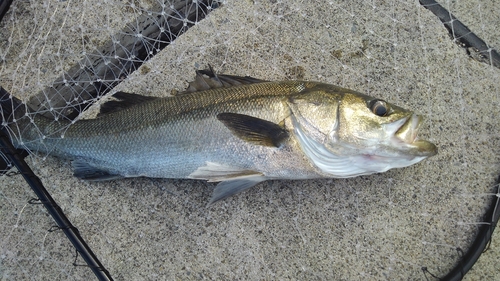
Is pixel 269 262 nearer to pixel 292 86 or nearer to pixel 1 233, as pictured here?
pixel 292 86

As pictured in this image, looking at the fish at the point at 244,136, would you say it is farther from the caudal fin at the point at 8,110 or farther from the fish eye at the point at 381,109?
the caudal fin at the point at 8,110

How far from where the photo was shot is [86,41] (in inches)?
95.0

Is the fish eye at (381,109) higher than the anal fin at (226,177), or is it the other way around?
the fish eye at (381,109)

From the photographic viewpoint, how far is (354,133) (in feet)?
6.02

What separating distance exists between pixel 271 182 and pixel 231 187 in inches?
14.0

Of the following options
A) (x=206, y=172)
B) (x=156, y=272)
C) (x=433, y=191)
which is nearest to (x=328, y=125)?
(x=206, y=172)

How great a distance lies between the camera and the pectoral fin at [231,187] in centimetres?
200

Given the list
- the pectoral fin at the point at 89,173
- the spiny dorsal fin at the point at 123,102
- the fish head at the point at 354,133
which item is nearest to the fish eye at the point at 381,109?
the fish head at the point at 354,133

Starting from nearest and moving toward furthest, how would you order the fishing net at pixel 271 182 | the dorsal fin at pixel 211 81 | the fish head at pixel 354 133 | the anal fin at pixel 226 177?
the fish head at pixel 354 133, the anal fin at pixel 226 177, the dorsal fin at pixel 211 81, the fishing net at pixel 271 182

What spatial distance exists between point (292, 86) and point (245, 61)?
56 centimetres

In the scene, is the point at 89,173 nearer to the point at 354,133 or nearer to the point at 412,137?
the point at 354,133

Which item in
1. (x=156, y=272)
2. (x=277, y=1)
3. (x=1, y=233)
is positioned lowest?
(x=156, y=272)

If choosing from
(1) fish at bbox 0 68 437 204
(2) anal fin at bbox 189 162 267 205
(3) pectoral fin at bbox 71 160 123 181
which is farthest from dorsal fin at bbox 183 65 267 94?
(3) pectoral fin at bbox 71 160 123 181

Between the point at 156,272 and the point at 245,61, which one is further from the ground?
the point at 245,61
